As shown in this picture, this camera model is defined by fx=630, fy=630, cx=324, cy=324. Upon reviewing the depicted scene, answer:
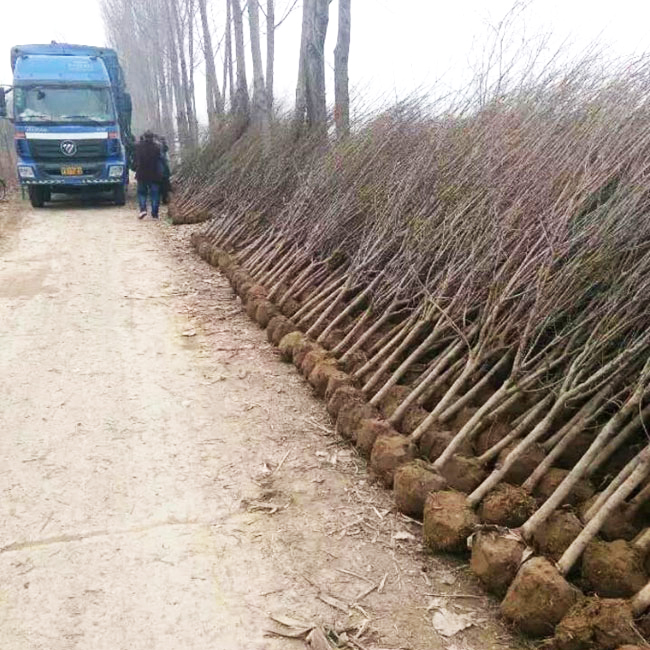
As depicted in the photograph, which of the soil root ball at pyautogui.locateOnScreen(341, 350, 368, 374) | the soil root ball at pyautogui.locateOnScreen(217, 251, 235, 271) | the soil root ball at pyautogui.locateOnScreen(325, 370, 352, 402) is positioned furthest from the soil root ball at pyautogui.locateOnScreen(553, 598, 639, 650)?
the soil root ball at pyautogui.locateOnScreen(217, 251, 235, 271)

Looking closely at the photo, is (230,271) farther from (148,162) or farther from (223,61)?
(223,61)

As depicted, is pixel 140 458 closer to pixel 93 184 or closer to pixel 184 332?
pixel 184 332

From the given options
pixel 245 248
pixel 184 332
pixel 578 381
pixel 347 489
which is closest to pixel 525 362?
pixel 578 381

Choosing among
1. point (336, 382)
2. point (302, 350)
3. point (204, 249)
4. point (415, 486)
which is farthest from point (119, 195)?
point (415, 486)

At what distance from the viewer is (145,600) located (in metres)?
2.88

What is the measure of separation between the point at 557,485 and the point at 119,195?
12.7 metres

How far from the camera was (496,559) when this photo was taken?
2.91m

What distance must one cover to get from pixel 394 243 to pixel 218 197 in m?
6.09

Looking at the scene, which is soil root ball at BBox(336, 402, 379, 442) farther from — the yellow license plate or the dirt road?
the yellow license plate

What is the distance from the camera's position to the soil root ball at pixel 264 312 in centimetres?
627

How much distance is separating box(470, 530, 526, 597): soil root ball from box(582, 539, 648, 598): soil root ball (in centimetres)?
30

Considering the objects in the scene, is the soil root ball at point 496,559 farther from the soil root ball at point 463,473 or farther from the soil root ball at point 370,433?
the soil root ball at point 370,433

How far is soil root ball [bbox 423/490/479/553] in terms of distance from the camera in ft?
10.4

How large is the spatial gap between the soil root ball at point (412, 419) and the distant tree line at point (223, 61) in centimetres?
595
